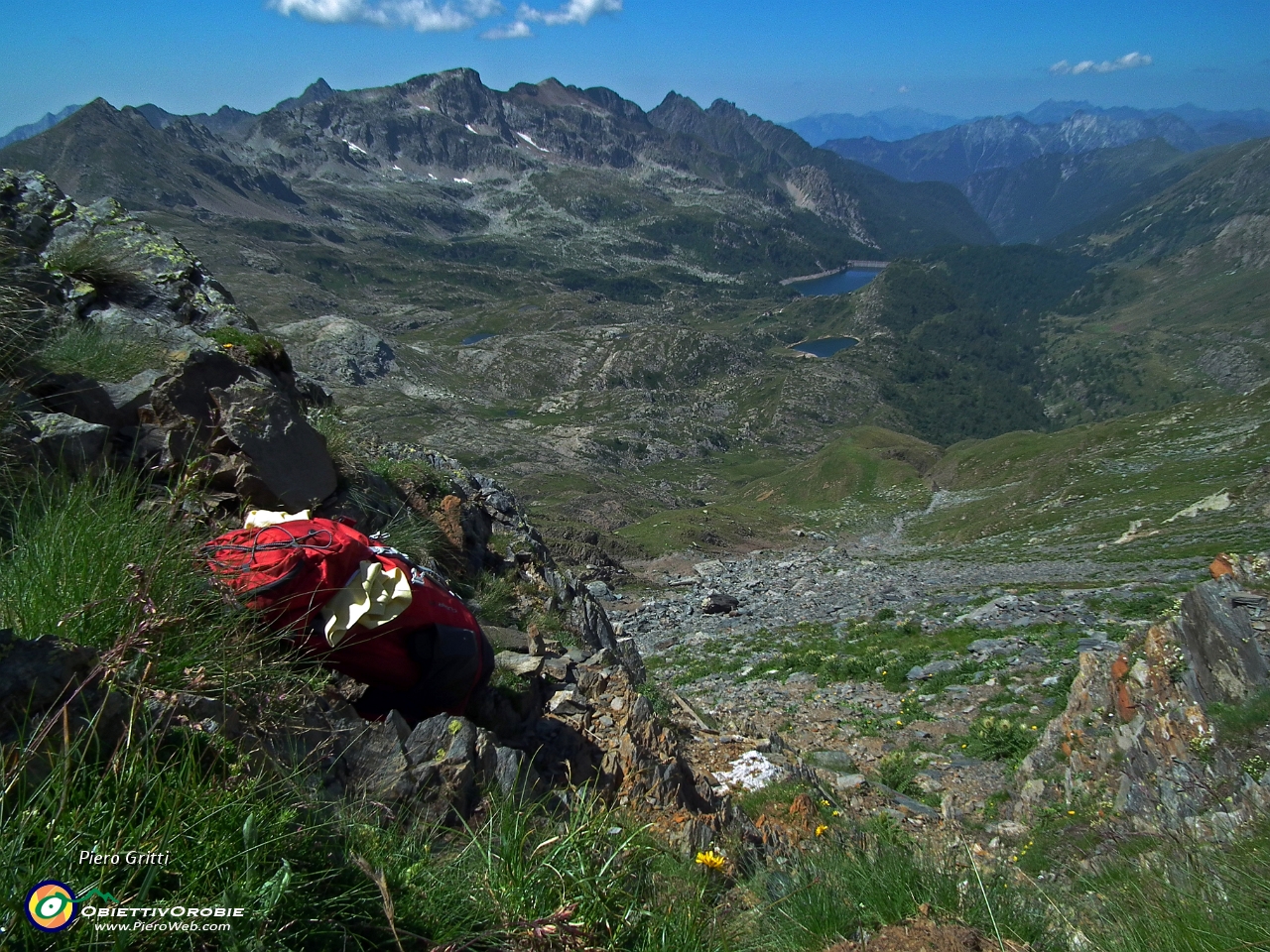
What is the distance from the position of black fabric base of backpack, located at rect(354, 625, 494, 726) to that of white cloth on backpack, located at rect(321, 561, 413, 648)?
45cm

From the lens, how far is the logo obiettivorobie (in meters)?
1.87

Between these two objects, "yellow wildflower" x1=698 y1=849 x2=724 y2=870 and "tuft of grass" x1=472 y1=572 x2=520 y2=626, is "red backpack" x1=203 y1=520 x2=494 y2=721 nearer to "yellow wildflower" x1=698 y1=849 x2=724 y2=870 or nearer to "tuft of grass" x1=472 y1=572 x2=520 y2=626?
"yellow wildflower" x1=698 y1=849 x2=724 y2=870

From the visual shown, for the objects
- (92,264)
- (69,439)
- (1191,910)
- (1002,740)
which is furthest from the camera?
(1002,740)

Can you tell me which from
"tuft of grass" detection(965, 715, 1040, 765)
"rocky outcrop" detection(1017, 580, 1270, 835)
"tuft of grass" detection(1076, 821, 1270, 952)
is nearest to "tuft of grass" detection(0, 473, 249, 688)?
"tuft of grass" detection(1076, 821, 1270, 952)

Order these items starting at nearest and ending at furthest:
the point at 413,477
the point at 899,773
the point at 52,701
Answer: the point at 52,701 < the point at 413,477 < the point at 899,773

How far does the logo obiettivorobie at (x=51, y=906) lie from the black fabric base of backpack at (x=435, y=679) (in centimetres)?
293

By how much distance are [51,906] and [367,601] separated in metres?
2.67

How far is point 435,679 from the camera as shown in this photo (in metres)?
5.08

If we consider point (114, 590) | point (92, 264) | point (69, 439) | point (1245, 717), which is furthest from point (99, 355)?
point (1245, 717)

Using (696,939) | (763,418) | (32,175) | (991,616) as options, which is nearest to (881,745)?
(991,616)

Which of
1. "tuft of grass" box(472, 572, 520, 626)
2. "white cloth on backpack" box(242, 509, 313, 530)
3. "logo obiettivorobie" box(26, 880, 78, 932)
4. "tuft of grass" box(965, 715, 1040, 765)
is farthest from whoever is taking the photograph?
"tuft of grass" box(965, 715, 1040, 765)

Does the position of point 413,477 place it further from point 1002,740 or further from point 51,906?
point 1002,740

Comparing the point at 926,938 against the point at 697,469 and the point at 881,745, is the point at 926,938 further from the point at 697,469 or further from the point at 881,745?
the point at 697,469

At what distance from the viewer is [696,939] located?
9.46 ft
